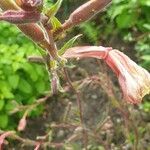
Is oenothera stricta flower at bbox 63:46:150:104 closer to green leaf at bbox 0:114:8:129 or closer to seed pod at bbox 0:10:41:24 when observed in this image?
seed pod at bbox 0:10:41:24

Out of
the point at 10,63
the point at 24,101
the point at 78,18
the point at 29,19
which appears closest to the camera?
the point at 29,19

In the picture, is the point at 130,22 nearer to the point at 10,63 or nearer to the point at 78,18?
the point at 10,63

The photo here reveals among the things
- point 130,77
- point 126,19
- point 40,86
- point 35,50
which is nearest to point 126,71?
point 130,77

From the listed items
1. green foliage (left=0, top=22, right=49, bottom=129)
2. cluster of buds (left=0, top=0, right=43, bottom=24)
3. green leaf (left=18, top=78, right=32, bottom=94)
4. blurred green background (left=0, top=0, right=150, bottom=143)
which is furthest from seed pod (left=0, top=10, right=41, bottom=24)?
green leaf (left=18, top=78, right=32, bottom=94)

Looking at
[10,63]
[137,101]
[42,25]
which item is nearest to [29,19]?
[42,25]

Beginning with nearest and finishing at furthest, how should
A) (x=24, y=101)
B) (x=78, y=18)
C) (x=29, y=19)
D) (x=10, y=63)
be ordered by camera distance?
(x=29, y=19) → (x=78, y=18) → (x=10, y=63) → (x=24, y=101)
